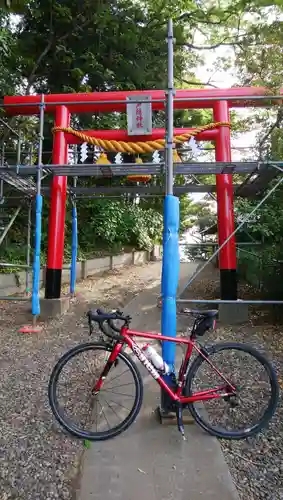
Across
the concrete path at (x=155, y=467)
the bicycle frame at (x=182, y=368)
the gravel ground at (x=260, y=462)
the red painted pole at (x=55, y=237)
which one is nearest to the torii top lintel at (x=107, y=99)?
the red painted pole at (x=55, y=237)

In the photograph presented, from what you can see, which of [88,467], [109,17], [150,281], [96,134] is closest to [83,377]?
[88,467]

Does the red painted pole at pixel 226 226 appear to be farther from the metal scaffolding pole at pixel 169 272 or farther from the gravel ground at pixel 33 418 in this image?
the metal scaffolding pole at pixel 169 272

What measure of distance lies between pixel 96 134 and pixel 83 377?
5.66m

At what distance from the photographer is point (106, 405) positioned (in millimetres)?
3369

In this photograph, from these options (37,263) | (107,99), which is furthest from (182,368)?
(107,99)

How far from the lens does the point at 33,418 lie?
3301mm

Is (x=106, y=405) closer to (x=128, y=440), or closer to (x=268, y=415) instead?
(x=128, y=440)

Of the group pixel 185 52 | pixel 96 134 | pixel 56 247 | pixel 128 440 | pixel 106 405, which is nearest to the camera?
pixel 128 440

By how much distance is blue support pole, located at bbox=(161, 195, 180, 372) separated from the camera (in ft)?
10.5

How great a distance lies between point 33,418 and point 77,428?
52 centimetres

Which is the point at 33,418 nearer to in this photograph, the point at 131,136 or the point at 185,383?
the point at 185,383

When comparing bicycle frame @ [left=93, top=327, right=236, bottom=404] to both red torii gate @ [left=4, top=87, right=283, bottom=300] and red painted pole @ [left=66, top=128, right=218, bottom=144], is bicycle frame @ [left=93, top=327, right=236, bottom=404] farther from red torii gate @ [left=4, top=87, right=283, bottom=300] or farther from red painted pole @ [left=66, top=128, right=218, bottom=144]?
red painted pole @ [left=66, top=128, right=218, bottom=144]

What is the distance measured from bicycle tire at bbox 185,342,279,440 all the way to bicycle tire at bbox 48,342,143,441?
402mm

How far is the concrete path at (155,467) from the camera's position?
2350 millimetres
